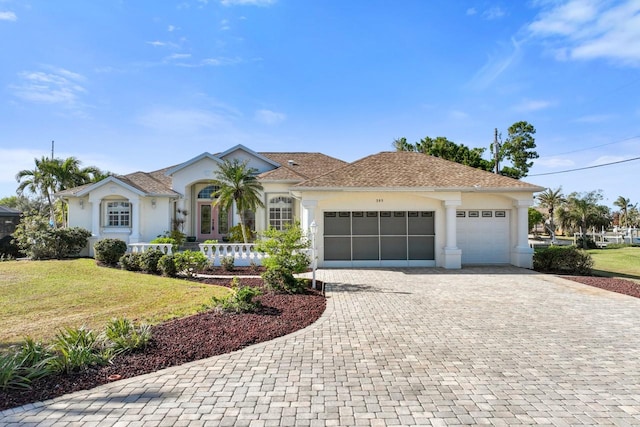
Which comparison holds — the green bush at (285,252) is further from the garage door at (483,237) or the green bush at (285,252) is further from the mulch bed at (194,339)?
the garage door at (483,237)

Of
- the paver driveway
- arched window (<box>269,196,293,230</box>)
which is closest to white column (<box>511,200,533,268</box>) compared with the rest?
the paver driveway

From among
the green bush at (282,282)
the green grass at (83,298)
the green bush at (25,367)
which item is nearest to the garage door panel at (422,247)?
the green bush at (282,282)

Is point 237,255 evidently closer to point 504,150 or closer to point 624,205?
point 504,150

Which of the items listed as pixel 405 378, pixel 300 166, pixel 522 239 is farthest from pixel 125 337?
pixel 300 166

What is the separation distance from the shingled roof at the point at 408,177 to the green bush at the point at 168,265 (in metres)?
5.85

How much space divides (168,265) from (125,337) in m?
8.10

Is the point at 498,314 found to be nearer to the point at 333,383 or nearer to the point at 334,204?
the point at 333,383

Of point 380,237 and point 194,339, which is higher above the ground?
point 380,237

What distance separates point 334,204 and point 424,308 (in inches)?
327

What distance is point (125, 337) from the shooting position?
5.68 meters

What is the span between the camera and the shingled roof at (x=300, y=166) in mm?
19641

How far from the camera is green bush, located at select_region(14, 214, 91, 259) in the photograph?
18.0 m

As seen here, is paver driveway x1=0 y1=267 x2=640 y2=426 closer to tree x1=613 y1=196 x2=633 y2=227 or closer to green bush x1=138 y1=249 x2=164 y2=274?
green bush x1=138 y1=249 x2=164 y2=274

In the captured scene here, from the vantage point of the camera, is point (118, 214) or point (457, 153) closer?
point (118, 214)
